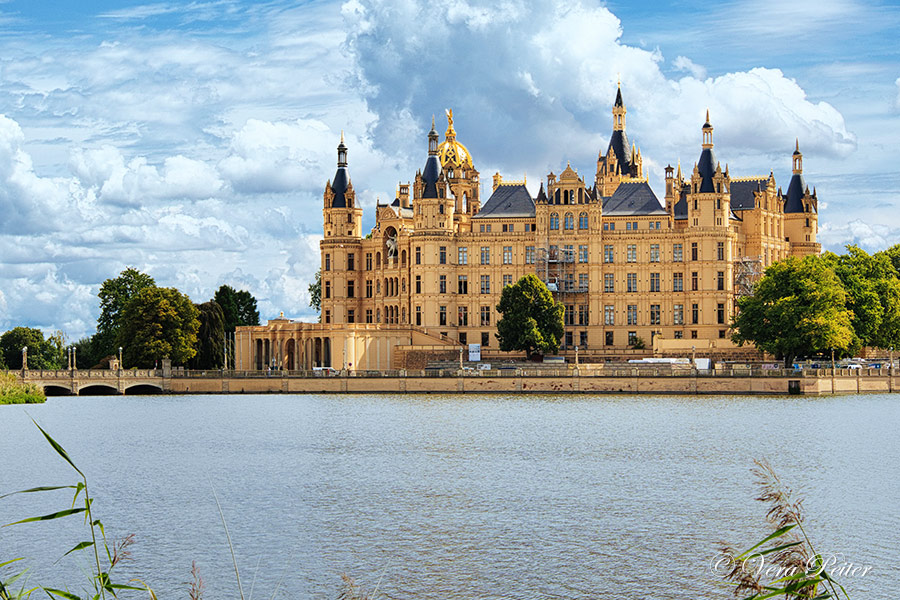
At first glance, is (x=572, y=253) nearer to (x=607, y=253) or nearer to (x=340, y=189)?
(x=607, y=253)

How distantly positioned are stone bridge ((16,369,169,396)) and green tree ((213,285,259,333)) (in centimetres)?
2468

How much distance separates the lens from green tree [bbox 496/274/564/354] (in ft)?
333

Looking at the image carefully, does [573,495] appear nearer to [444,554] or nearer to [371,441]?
[444,554]

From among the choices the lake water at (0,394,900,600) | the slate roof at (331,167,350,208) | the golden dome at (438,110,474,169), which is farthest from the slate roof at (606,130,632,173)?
the lake water at (0,394,900,600)

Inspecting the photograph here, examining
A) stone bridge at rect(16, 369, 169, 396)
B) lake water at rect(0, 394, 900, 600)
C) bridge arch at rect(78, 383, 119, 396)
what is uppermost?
stone bridge at rect(16, 369, 169, 396)

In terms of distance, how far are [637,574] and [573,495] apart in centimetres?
1175

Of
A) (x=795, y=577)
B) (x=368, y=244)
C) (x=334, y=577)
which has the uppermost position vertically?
(x=368, y=244)

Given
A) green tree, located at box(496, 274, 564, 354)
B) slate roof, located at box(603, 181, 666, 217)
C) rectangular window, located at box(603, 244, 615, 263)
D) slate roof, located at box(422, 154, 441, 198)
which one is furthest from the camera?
slate roof, located at box(422, 154, 441, 198)

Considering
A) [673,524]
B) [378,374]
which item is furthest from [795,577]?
[378,374]

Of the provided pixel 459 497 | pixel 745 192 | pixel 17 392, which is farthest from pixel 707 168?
pixel 459 497

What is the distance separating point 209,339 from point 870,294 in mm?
57681

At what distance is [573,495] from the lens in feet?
126

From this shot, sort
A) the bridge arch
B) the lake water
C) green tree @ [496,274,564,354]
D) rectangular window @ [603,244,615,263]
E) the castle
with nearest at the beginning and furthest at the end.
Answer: the lake water
the bridge arch
green tree @ [496,274,564,354]
the castle
rectangular window @ [603,244,615,263]

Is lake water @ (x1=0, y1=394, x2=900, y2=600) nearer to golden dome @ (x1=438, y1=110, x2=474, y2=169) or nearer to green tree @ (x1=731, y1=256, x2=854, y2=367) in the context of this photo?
green tree @ (x1=731, y1=256, x2=854, y2=367)
